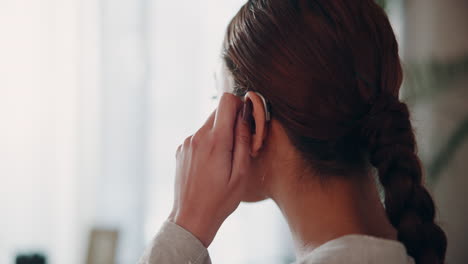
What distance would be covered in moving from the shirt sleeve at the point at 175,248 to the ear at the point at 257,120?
17 cm

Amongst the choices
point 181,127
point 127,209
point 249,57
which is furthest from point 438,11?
point 249,57

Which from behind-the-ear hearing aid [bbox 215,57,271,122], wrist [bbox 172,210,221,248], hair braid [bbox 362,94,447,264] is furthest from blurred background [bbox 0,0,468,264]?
hair braid [bbox 362,94,447,264]

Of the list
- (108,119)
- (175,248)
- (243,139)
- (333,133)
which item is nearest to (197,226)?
(175,248)

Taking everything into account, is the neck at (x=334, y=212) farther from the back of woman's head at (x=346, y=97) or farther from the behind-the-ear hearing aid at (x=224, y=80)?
the behind-the-ear hearing aid at (x=224, y=80)

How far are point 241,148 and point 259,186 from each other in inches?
3.2

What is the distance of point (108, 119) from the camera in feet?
6.82

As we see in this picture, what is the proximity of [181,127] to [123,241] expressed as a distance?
0.52m

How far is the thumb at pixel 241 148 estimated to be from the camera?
2.81 feet

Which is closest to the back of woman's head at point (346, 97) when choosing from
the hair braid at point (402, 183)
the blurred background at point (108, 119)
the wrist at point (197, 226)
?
the hair braid at point (402, 183)

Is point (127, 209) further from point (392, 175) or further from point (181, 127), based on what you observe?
point (392, 175)

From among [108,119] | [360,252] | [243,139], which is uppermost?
[243,139]

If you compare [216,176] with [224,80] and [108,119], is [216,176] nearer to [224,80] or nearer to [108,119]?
[224,80]

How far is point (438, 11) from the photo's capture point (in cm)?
235

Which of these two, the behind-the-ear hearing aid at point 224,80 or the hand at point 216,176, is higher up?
the behind-the-ear hearing aid at point 224,80
